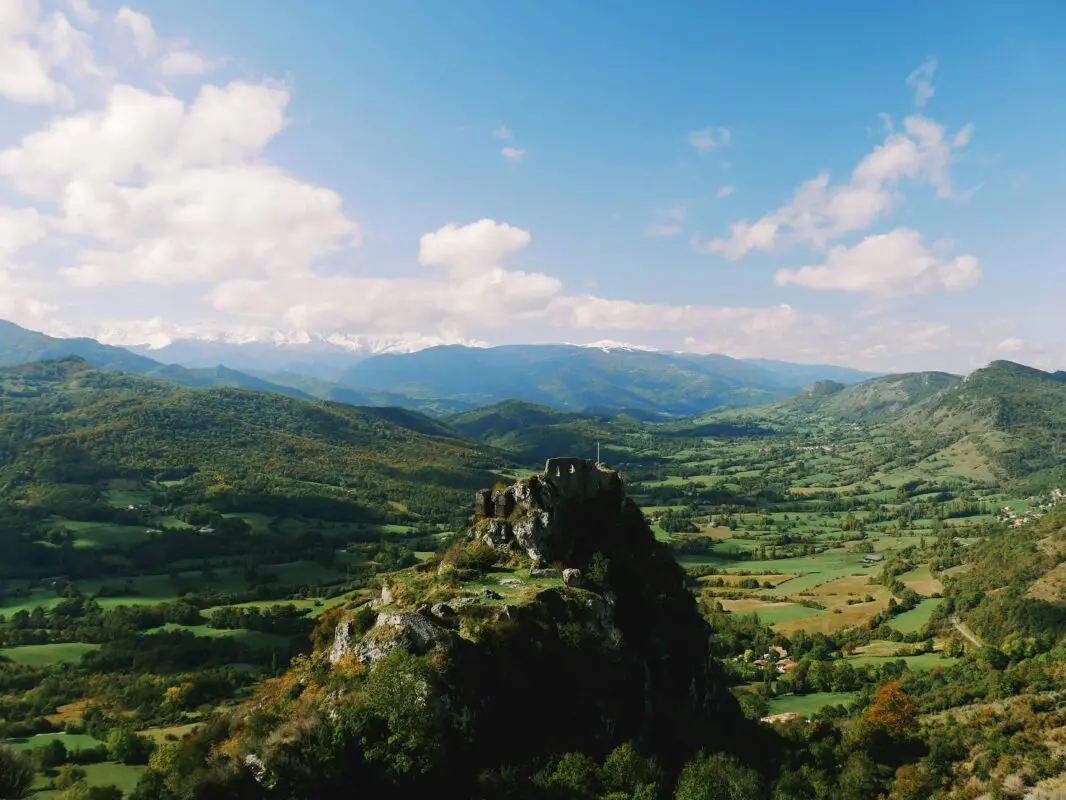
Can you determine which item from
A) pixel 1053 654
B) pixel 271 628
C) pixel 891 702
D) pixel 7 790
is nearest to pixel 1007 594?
pixel 1053 654

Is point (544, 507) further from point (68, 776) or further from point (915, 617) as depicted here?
point (915, 617)


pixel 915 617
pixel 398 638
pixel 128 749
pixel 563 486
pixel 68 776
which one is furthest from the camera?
pixel 915 617

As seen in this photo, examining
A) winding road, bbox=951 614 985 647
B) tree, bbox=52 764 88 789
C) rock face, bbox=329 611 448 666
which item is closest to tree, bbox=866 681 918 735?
rock face, bbox=329 611 448 666

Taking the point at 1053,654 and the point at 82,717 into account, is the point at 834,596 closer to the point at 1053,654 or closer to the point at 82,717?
the point at 1053,654

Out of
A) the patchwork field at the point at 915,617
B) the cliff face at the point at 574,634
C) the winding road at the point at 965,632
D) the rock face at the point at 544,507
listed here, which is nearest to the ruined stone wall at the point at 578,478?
the rock face at the point at 544,507

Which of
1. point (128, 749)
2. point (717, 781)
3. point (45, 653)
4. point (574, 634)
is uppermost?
point (574, 634)

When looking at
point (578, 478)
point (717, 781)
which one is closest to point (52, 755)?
point (578, 478)

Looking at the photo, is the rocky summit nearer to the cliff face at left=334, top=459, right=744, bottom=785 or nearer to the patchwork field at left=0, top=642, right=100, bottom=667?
the cliff face at left=334, top=459, right=744, bottom=785
